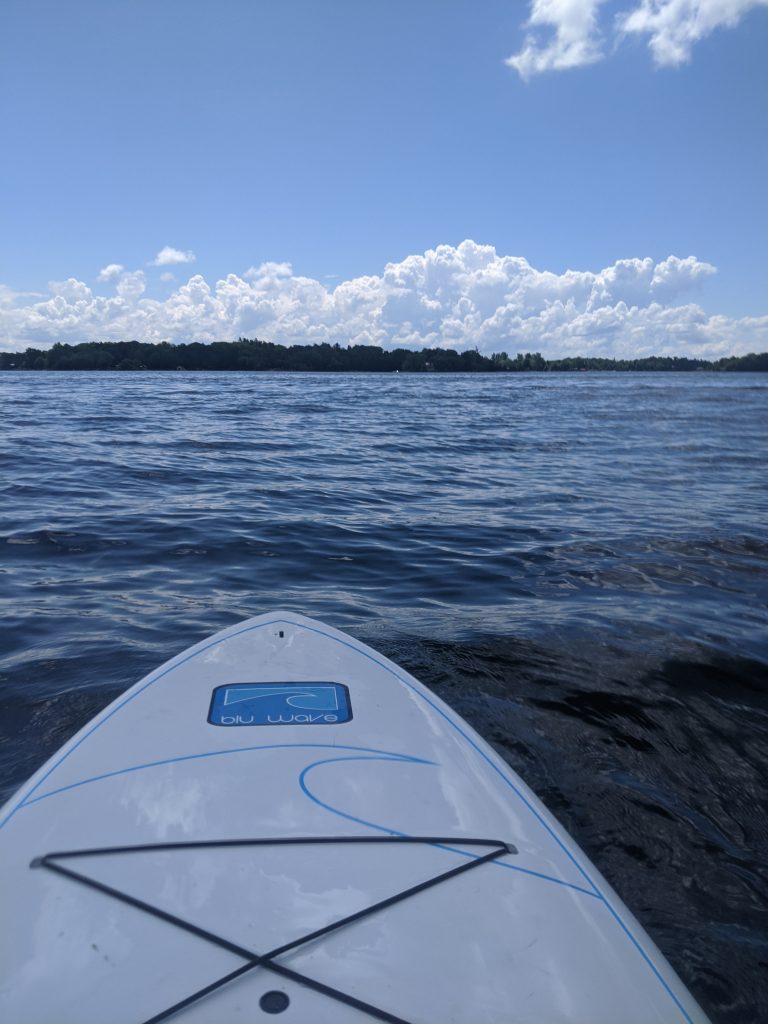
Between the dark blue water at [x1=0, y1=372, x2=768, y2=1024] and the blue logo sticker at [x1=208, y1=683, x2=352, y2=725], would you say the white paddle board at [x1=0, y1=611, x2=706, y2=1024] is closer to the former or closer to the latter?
the blue logo sticker at [x1=208, y1=683, x2=352, y2=725]

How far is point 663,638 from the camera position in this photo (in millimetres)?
5004

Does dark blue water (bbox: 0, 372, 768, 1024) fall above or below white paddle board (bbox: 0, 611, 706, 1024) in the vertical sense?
below

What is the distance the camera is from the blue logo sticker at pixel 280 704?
2.83 metres

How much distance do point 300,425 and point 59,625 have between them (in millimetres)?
15915

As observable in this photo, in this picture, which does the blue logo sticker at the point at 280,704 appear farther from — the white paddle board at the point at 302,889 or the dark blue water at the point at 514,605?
the dark blue water at the point at 514,605

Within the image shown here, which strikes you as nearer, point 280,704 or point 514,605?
point 280,704

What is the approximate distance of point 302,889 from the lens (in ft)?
6.10

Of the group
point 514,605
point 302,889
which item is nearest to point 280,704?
point 302,889

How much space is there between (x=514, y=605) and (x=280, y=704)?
3.26 meters

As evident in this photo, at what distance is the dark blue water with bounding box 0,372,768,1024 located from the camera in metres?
3.08

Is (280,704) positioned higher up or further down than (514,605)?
higher up

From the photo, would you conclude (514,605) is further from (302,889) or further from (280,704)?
(302,889)

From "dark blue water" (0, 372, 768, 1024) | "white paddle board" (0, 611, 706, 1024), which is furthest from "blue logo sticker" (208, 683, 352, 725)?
"dark blue water" (0, 372, 768, 1024)

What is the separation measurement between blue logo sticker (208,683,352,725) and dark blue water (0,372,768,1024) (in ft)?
3.73
